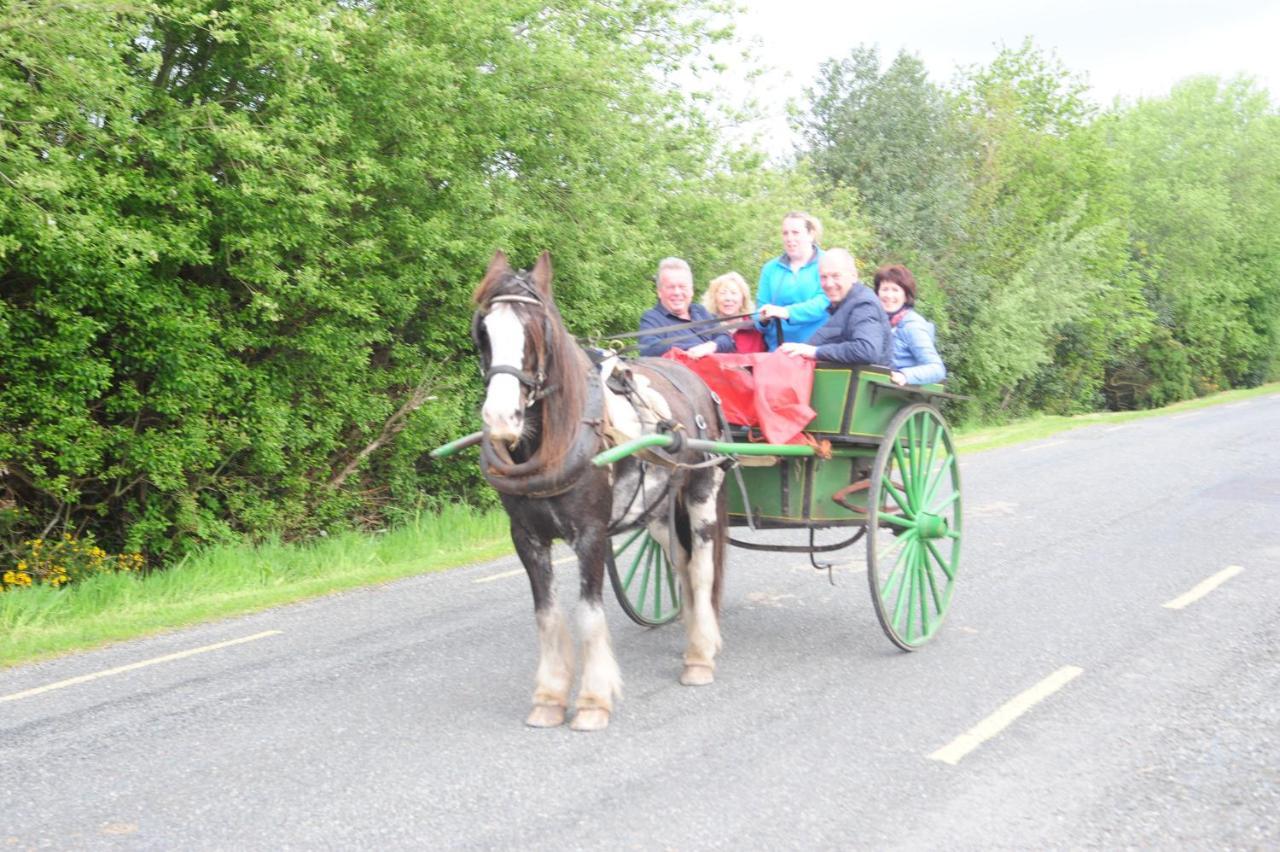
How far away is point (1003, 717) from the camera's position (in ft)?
16.6

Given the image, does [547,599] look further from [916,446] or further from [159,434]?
[159,434]

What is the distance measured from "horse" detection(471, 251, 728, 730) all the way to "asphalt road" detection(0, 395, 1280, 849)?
11.6 inches

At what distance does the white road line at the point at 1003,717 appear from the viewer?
15.3 feet

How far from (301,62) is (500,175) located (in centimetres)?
289

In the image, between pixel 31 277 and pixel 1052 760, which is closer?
pixel 1052 760

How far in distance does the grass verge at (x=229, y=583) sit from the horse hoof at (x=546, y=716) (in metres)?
3.36

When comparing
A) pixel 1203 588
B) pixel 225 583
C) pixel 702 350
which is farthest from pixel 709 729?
pixel 225 583

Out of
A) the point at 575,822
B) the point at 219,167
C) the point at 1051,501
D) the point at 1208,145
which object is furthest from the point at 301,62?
the point at 1208,145

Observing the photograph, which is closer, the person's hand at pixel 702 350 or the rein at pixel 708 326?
the rein at pixel 708 326

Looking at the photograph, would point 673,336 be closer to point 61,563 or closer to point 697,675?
point 697,675

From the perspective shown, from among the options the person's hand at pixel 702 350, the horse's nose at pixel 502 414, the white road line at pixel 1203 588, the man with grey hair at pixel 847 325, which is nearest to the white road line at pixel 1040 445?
the white road line at pixel 1203 588

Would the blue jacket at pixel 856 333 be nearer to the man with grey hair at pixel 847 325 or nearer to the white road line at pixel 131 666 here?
the man with grey hair at pixel 847 325

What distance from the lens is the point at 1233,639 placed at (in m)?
6.33

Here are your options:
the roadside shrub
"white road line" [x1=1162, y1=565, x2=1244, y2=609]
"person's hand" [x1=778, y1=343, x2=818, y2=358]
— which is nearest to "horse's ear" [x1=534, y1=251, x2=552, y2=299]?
"person's hand" [x1=778, y1=343, x2=818, y2=358]
